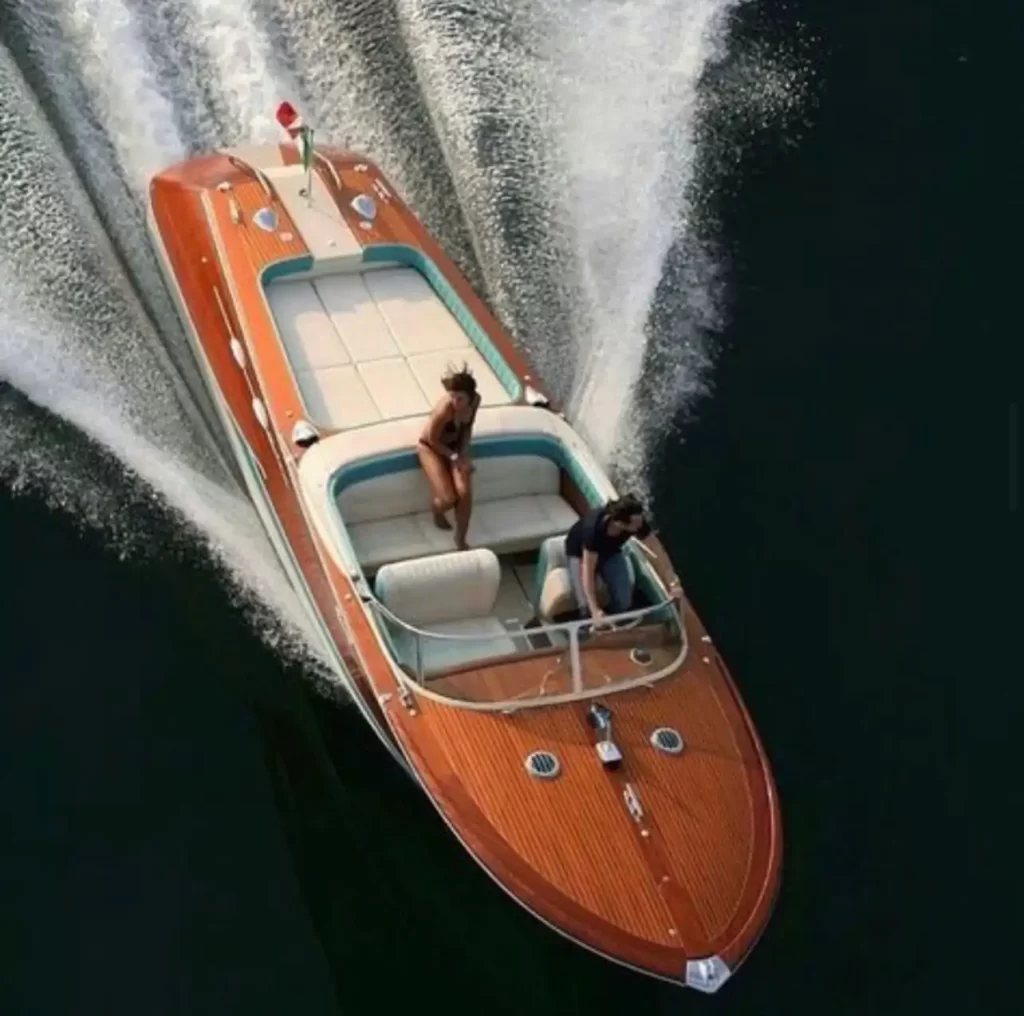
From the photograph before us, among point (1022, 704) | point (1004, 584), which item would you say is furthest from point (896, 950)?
point (1004, 584)

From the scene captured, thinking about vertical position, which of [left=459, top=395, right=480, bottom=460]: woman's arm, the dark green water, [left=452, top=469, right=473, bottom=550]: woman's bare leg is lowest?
the dark green water

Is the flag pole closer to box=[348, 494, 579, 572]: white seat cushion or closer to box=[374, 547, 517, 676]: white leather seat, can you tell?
box=[348, 494, 579, 572]: white seat cushion

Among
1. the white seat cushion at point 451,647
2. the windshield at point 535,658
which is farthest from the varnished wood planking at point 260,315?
the windshield at point 535,658

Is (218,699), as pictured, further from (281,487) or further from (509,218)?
(509,218)

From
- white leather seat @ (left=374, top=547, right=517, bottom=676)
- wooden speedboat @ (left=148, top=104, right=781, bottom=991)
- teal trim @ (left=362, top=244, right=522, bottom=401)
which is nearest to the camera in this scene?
wooden speedboat @ (left=148, top=104, right=781, bottom=991)

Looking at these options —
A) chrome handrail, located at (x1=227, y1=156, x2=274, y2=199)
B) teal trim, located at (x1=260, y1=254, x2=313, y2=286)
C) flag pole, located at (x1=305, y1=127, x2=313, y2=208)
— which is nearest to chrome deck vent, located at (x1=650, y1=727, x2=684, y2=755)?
teal trim, located at (x1=260, y1=254, x2=313, y2=286)
